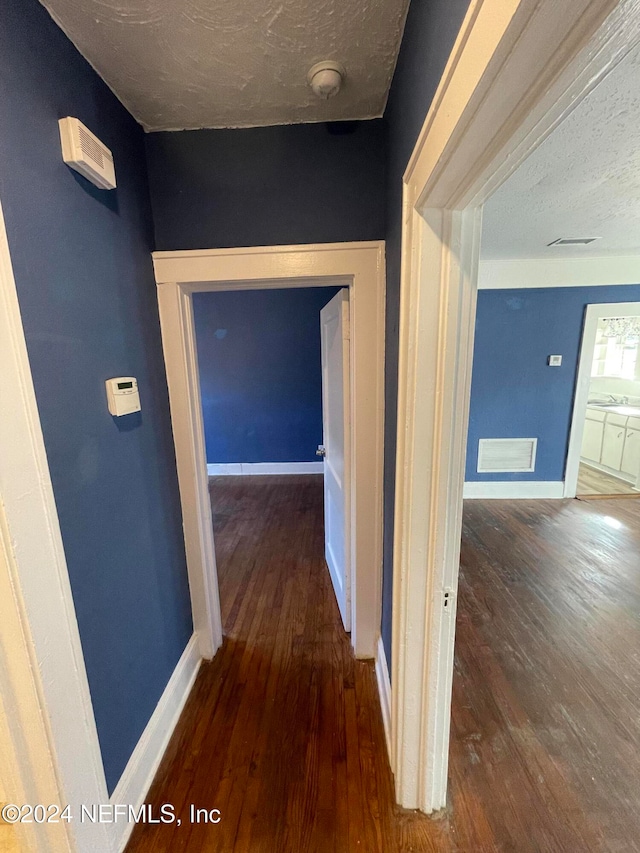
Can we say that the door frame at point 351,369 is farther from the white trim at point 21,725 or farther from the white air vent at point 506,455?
the white air vent at point 506,455

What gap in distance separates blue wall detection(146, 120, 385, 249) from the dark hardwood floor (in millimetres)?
2066

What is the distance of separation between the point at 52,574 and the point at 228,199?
1.48 metres

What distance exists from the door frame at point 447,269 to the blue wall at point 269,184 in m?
0.58

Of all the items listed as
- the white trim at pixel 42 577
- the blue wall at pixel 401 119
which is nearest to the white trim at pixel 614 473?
the blue wall at pixel 401 119

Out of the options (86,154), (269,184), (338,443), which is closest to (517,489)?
(338,443)

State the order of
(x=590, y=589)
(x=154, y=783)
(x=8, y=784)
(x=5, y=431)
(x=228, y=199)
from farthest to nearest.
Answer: (x=590, y=589), (x=228, y=199), (x=154, y=783), (x=8, y=784), (x=5, y=431)

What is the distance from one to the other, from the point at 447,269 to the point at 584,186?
5.82 feet

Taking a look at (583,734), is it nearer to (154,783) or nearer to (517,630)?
(517,630)

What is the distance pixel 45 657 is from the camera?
0.85 meters

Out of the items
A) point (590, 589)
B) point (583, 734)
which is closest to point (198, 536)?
point (583, 734)

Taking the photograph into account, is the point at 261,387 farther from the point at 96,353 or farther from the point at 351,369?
the point at 96,353

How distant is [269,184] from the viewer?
4.64 feet

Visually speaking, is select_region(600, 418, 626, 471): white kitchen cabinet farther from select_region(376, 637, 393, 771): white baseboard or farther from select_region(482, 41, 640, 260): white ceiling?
select_region(376, 637, 393, 771): white baseboard

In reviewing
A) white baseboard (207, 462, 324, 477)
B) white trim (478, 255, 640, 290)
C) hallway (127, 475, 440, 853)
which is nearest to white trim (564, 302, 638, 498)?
white trim (478, 255, 640, 290)
